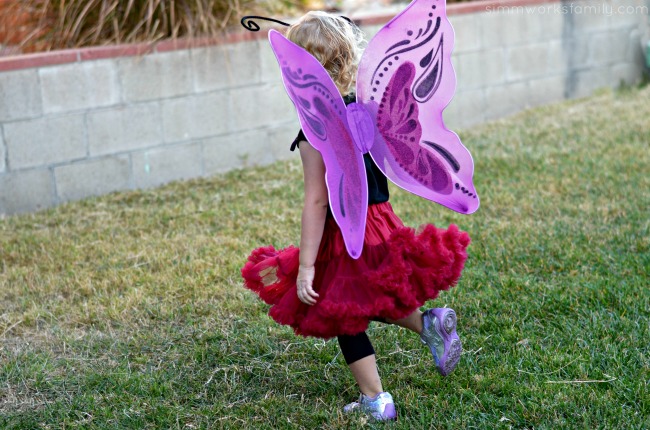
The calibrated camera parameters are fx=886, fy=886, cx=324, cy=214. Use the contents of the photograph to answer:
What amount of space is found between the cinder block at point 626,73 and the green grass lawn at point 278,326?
133 inches

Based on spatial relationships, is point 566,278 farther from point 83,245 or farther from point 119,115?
point 119,115

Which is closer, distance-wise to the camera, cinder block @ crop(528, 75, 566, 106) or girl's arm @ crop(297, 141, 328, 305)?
girl's arm @ crop(297, 141, 328, 305)

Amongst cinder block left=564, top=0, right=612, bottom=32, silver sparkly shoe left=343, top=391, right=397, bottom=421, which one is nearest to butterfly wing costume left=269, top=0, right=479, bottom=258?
silver sparkly shoe left=343, top=391, right=397, bottom=421

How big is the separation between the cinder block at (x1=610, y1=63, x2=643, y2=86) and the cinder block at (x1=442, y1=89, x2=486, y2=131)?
1.88m

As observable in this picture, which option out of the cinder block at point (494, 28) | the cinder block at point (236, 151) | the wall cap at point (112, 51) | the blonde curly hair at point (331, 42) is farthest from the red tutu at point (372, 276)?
the cinder block at point (494, 28)

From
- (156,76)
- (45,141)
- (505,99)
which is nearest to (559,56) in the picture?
(505,99)

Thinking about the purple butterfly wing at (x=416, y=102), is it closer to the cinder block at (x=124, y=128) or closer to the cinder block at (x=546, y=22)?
the cinder block at (x=124, y=128)

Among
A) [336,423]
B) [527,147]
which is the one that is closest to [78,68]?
[527,147]

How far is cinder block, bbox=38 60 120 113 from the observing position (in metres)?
5.54

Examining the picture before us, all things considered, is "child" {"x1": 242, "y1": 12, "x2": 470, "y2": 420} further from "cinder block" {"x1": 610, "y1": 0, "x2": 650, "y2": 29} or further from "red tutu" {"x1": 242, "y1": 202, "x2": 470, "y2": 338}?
"cinder block" {"x1": 610, "y1": 0, "x2": 650, "y2": 29}

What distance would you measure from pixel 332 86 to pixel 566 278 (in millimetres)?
1747

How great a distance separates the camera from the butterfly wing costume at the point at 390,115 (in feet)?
8.66

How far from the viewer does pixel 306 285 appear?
2707 mm

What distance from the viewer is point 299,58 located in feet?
8.58
